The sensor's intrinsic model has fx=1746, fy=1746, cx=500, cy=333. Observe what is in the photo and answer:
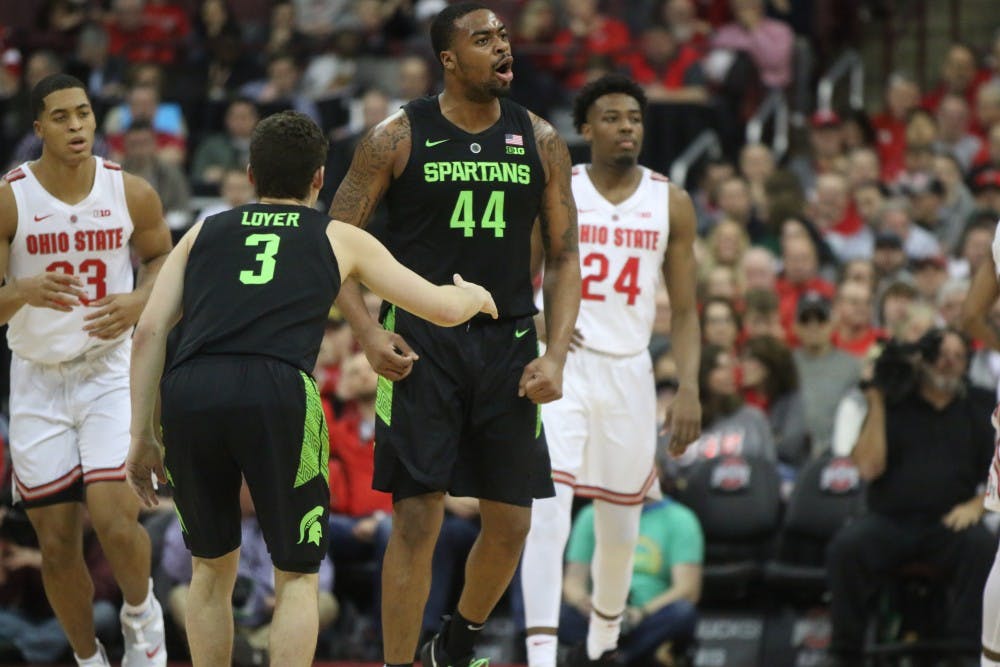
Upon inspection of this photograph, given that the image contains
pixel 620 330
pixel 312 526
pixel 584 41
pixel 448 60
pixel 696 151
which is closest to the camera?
pixel 312 526

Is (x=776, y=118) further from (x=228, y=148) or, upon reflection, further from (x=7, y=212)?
(x=7, y=212)

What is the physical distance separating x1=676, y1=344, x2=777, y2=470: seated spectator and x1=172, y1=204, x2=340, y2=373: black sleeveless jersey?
17.0 ft

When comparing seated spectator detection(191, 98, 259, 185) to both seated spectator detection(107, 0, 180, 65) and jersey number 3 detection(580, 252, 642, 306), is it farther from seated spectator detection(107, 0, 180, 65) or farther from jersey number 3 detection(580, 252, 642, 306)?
jersey number 3 detection(580, 252, 642, 306)

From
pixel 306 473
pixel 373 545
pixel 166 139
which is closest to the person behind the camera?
pixel 306 473

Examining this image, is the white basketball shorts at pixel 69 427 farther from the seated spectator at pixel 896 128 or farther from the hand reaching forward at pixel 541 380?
the seated spectator at pixel 896 128

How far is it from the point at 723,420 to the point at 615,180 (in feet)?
10.3

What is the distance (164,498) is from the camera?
35.1ft

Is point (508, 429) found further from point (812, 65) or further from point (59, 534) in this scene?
point (812, 65)

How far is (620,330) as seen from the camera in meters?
8.24

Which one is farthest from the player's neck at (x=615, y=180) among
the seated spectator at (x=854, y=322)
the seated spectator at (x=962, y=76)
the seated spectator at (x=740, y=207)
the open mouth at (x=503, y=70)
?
Answer: the seated spectator at (x=962, y=76)

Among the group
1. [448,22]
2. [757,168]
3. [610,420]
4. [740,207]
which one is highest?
[448,22]

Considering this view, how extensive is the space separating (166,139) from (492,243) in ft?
29.1

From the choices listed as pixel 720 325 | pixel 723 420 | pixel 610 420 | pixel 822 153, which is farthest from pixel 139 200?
pixel 822 153

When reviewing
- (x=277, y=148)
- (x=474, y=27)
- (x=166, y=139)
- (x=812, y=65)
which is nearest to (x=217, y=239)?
(x=277, y=148)
